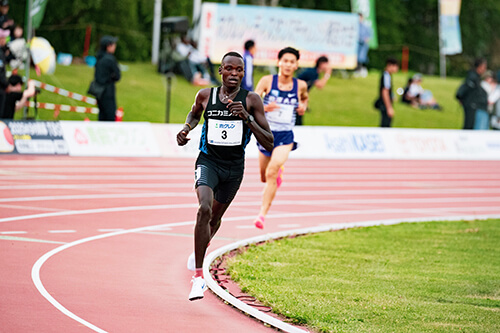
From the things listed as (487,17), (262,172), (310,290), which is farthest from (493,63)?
(310,290)

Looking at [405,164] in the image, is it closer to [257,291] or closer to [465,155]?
[465,155]

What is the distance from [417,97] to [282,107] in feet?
84.4

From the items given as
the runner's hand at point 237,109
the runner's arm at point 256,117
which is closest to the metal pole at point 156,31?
the runner's arm at point 256,117

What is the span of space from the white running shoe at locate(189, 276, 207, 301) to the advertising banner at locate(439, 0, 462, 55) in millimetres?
31513

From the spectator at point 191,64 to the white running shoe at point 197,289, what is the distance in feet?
71.7

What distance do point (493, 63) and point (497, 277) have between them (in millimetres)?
57748

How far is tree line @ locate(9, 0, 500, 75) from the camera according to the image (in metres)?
34.7

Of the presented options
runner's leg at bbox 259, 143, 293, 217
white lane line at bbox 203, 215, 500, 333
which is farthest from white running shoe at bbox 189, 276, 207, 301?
runner's leg at bbox 259, 143, 293, 217

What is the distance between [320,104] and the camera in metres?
34.3

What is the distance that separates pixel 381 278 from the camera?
884 centimetres

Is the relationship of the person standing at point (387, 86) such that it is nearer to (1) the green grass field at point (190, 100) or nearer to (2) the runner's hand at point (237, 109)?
(1) the green grass field at point (190, 100)

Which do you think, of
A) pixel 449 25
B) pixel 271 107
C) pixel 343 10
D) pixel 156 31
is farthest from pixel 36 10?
pixel 343 10

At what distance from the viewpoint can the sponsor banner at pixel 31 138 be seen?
1920 cm

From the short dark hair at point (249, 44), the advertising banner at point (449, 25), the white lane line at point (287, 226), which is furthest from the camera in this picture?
the advertising banner at point (449, 25)
